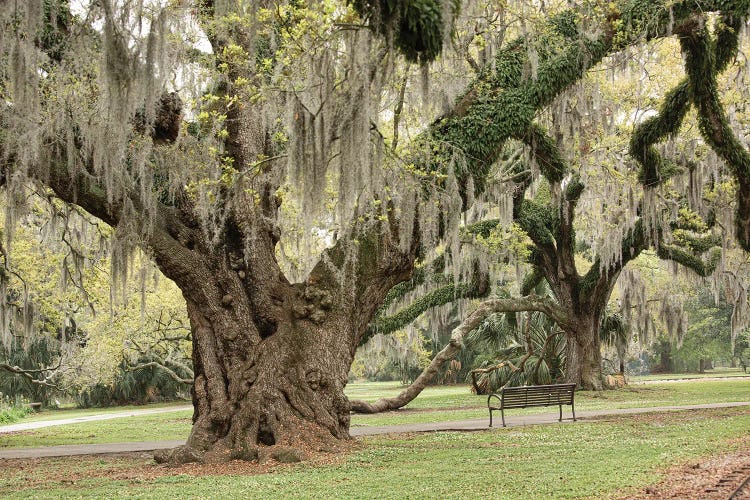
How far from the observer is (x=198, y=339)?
34.2 ft

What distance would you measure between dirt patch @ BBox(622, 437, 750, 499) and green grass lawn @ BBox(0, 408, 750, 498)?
0.17 meters

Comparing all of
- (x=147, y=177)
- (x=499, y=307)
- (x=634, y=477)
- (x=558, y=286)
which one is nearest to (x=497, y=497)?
(x=634, y=477)

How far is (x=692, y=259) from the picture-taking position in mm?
21422

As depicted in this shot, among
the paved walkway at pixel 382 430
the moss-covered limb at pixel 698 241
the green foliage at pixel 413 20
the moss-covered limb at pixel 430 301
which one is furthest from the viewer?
the moss-covered limb at pixel 698 241

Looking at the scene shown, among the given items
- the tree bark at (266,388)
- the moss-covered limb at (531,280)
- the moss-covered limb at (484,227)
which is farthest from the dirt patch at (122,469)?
the moss-covered limb at (531,280)

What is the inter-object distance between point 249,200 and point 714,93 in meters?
7.60

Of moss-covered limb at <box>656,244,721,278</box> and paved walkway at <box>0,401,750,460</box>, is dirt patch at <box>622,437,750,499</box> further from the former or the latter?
moss-covered limb at <box>656,244,721,278</box>

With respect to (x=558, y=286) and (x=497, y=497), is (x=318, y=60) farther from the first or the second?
(x=558, y=286)

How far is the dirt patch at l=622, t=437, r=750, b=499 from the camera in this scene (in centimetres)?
610

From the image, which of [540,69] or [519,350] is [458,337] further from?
[519,350]

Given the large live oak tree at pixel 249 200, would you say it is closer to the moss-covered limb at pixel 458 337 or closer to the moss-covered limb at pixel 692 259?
the moss-covered limb at pixel 458 337

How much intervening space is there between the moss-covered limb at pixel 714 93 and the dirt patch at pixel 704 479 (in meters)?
6.50

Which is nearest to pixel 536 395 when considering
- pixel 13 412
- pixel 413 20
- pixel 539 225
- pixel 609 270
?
pixel 539 225

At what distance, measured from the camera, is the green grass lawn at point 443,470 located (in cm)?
688
